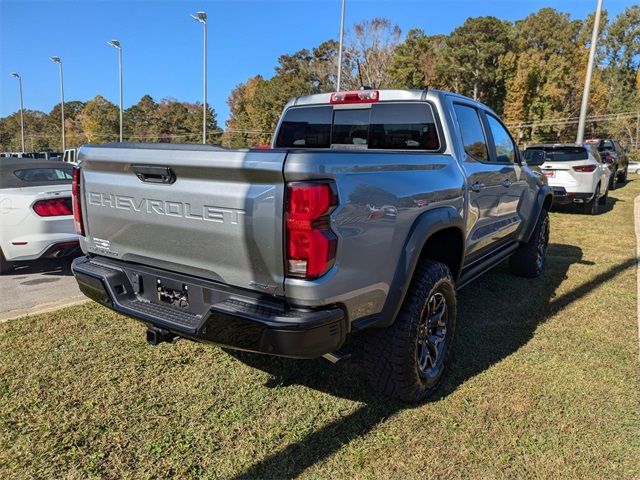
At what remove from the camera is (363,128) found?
409 centimetres

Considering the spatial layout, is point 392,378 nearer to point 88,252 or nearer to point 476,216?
point 476,216

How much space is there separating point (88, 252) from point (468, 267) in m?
2.95

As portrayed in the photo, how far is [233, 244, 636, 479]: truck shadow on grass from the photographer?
8.52ft

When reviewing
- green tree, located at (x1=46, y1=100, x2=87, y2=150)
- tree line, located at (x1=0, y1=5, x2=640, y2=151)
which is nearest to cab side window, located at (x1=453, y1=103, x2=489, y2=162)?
tree line, located at (x1=0, y1=5, x2=640, y2=151)

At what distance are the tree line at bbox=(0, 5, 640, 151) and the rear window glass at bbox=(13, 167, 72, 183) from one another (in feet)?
92.4

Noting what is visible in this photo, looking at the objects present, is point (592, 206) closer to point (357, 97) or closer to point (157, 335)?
point (357, 97)

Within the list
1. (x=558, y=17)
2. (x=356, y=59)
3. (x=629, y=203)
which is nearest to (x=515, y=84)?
(x=356, y=59)

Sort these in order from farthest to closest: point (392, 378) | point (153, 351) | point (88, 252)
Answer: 1. point (153, 351)
2. point (88, 252)
3. point (392, 378)

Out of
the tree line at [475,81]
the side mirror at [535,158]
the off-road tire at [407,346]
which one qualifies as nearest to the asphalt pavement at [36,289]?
the off-road tire at [407,346]

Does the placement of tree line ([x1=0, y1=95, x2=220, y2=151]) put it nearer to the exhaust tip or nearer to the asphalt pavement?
the asphalt pavement

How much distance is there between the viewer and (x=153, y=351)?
368 centimetres

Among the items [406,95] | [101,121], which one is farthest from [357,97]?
[101,121]

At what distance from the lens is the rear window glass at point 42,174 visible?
585cm

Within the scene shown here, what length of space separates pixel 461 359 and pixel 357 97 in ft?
7.51
